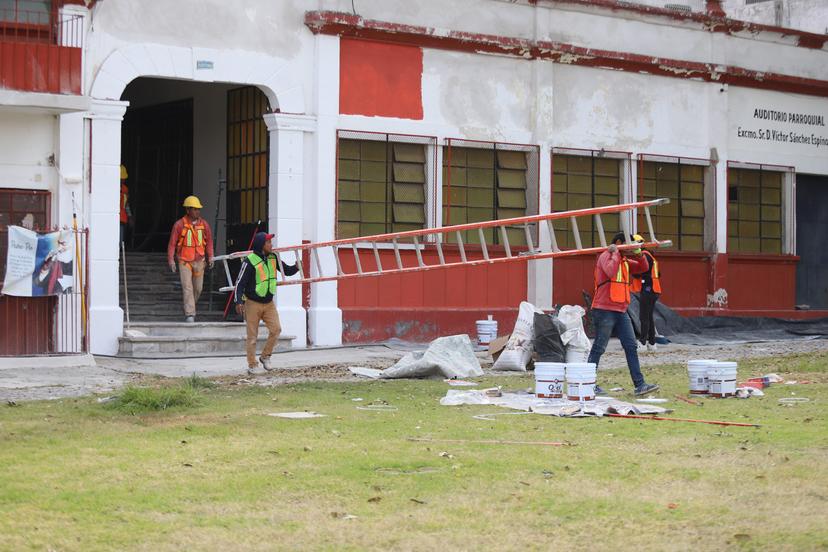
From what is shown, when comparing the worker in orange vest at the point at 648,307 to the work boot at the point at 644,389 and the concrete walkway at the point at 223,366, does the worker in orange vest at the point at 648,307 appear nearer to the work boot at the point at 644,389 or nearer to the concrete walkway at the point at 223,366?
the concrete walkway at the point at 223,366

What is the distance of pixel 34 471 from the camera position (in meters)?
8.88

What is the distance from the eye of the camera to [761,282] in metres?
26.0

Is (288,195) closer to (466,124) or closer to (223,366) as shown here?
(466,124)

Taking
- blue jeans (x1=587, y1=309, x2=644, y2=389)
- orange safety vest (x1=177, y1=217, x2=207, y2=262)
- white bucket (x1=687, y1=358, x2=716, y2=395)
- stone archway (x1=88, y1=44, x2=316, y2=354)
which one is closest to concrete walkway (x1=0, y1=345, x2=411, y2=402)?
stone archway (x1=88, y1=44, x2=316, y2=354)

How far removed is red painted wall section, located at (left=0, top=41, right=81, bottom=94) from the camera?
1752 centimetres

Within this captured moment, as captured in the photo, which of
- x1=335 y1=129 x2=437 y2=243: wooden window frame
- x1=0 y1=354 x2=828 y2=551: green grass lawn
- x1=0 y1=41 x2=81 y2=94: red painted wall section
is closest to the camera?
x1=0 y1=354 x2=828 y2=551: green grass lawn

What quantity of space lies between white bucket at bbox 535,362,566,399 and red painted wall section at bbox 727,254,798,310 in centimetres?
1298

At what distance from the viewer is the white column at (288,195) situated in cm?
2038

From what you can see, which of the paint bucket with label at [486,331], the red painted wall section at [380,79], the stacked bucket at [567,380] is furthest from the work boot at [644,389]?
the red painted wall section at [380,79]

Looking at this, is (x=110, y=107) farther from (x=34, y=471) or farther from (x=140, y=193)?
(x=34, y=471)

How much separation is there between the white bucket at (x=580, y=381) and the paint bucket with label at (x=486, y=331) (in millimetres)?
8126

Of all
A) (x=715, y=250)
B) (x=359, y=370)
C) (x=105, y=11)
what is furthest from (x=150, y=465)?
(x=715, y=250)

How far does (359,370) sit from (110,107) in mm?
5562

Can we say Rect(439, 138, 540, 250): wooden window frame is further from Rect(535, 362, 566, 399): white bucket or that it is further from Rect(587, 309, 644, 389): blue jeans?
Rect(535, 362, 566, 399): white bucket
